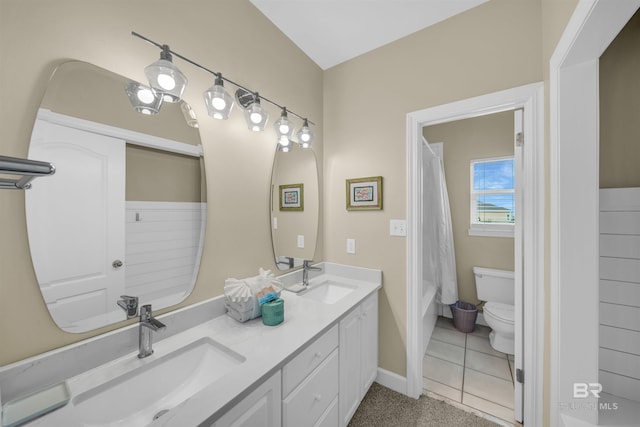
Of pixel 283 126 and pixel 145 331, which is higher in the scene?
pixel 283 126

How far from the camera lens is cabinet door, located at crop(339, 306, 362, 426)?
1.35 metres

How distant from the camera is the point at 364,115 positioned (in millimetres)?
1948

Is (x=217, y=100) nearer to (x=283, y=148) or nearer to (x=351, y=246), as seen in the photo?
(x=283, y=148)

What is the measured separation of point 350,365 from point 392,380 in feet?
2.00

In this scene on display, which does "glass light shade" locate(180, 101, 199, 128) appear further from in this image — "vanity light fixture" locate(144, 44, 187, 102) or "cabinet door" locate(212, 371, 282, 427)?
"cabinet door" locate(212, 371, 282, 427)

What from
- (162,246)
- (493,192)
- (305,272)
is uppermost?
(493,192)

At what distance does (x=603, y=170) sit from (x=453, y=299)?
74.5 inches

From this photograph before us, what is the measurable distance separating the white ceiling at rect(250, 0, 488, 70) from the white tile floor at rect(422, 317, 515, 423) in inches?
103

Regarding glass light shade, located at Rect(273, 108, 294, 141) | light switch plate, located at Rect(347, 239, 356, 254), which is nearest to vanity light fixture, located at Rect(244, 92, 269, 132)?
glass light shade, located at Rect(273, 108, 294, 141)

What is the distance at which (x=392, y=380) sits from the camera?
1.80 metres

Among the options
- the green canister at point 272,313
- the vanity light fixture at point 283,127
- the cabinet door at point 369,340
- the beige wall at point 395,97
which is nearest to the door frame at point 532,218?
the beige wall at point 395,97

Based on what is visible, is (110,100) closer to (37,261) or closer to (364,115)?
(37,261)

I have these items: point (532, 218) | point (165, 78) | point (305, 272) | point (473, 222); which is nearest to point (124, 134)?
point (165, 78)

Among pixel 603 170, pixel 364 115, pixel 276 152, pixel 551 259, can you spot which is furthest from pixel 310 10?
Result: pixel 551 259
